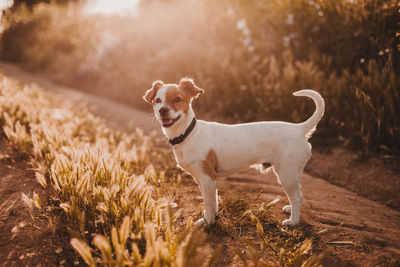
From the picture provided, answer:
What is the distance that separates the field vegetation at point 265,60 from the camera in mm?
5105

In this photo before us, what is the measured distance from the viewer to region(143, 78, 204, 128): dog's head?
2.92 m

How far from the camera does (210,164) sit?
3133mm

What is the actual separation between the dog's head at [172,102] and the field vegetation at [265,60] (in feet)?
11.0

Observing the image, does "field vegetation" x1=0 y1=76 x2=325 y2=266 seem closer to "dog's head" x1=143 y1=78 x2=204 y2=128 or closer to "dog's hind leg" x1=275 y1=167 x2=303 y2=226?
"dog's hind leg" x1=275 y1=167 x2=303 y2=226

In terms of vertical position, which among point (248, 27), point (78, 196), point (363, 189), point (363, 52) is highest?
point (248, 27)

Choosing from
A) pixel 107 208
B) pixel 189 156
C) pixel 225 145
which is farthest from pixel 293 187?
pixel 107 208

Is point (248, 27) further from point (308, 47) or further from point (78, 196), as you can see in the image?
point (78, 196)

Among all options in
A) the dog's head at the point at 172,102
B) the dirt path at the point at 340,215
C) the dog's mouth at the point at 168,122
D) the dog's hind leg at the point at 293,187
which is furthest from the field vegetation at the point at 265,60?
the dog's mouth at the point at 168,122

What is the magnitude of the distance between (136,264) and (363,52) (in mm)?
6600

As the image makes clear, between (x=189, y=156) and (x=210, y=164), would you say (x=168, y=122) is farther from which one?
(x=210, y=164)

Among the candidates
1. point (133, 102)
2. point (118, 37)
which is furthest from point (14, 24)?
point (133, 102)

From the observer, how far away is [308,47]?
7629 mm

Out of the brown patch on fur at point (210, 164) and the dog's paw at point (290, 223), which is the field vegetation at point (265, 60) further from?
the brown patch on fur at point (210, 164)

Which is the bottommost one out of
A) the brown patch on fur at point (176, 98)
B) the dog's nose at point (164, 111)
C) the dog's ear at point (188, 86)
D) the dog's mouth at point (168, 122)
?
the dog's mouth at point (168, 122)
